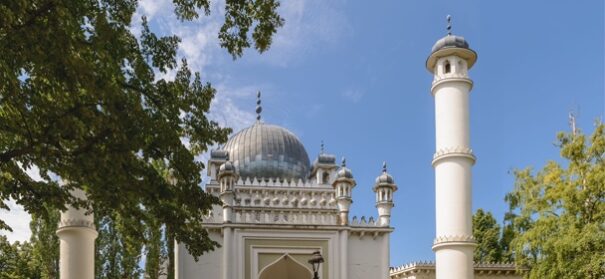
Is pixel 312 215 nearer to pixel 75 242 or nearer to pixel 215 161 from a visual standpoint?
pixel 215 161

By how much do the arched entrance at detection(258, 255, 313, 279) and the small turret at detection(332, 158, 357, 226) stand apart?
1.78 m

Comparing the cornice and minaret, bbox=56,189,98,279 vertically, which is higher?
the cornice

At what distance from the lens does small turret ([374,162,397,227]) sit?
62.6 ft

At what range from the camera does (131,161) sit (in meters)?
7.36

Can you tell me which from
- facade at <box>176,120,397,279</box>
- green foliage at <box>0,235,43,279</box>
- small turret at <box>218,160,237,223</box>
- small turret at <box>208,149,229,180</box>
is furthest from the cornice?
green foliage at <box>0,235,43,279</box>

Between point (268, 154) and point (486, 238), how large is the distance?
34.2 feet

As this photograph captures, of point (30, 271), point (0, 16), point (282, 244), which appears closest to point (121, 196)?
point (0, 16)

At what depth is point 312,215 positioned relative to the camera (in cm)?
1888

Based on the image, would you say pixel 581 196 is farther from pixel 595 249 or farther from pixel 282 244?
pixel 282 244

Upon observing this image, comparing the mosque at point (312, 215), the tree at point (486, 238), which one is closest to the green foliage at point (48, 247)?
the mosque at point (312, 215)

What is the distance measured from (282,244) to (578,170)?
8031 millimetres

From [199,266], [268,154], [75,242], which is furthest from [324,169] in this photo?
[75,242]

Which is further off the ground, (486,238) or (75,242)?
(486,238)

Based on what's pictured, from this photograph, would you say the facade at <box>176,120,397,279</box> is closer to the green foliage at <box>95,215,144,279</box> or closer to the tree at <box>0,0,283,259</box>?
the green foliage at <box>95,215,144,279</box>
